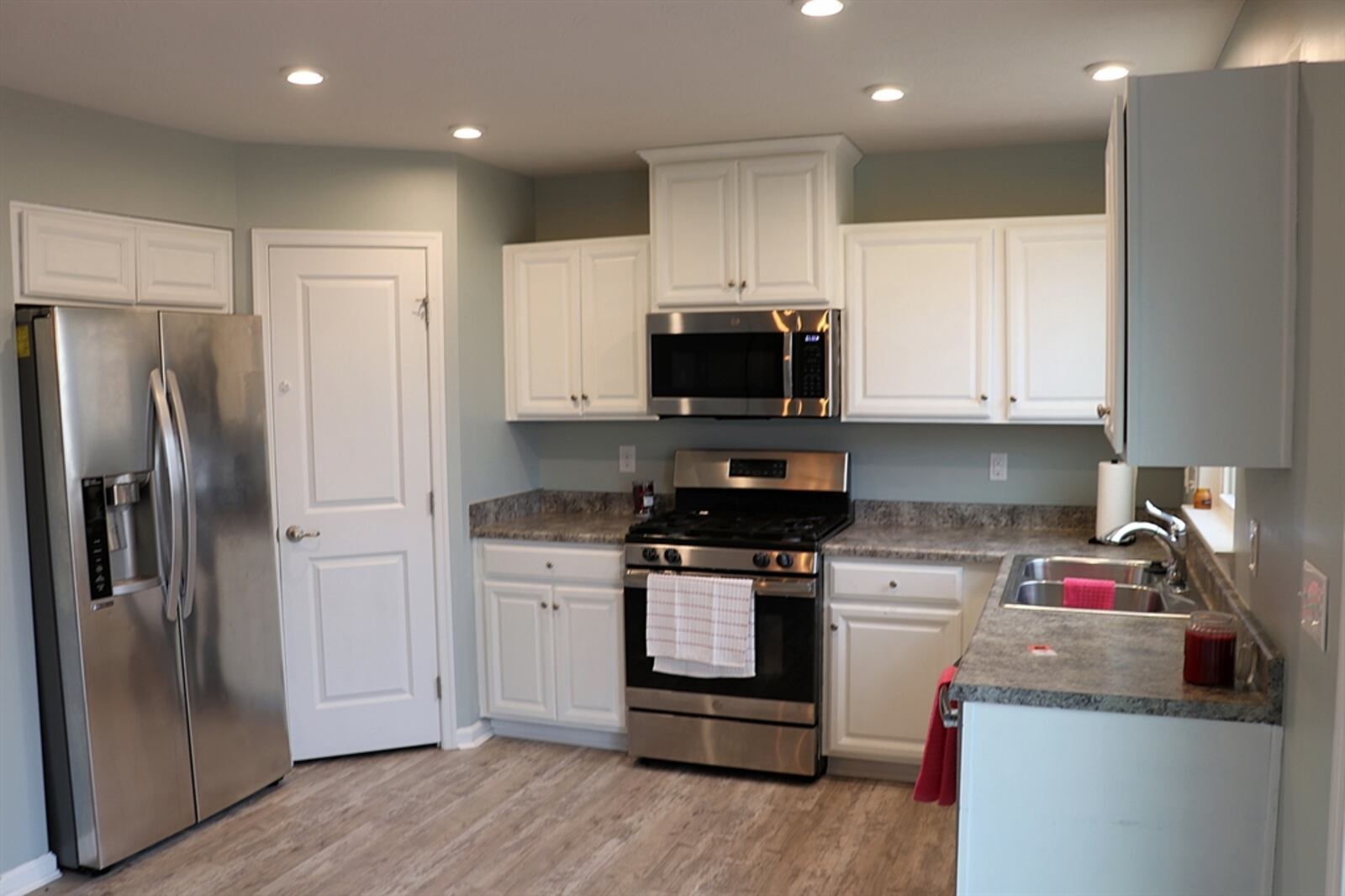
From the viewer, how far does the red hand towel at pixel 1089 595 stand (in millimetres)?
3080

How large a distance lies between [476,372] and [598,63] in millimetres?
1640

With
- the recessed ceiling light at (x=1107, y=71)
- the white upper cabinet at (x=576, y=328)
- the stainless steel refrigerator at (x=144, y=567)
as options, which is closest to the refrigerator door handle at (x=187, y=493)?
the stainless steel refrigerator at (x=144, y=567)

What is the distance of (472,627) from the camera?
4.30 metres

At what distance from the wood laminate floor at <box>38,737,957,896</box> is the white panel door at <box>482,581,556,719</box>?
0.23 meters

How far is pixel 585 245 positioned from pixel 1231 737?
2.99m

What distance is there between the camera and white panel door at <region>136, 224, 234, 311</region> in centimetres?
357

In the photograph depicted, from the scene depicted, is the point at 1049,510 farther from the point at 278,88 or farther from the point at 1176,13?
the point at 278,88

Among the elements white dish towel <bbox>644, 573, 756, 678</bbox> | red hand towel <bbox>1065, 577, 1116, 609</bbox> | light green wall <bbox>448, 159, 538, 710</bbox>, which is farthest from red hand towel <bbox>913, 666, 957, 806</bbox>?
light green wall <bbox>448, 159, 538, 710</bbox>

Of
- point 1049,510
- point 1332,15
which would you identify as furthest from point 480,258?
point 1332,15

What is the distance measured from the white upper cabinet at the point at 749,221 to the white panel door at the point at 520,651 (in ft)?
4.06

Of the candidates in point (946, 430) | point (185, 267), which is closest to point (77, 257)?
point (185, 267)

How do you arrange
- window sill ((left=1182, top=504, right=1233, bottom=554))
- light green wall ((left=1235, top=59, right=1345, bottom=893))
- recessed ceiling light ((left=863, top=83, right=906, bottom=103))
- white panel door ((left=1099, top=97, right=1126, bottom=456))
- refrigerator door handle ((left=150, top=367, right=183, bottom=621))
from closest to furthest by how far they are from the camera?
light green wall ((left=1235, top=59, right=1345, bottom=893)), white panel door ((left=1099, top=97, right=1126, bottom=456)), window sill ((left=1182, top=504, right=1233, bottom=554)), recessed ceiling light ((left=863, top=83, right=906, bottom=103)), refrigerator door handle ((left=150, top=367, right=183, bottom=621))

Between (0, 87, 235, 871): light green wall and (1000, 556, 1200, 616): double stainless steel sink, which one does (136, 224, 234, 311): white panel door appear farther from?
(1000, 556, 1200, 616): double stainless steel sink

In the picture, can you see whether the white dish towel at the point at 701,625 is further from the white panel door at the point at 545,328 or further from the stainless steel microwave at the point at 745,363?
the white panel door at the point at 545,328
